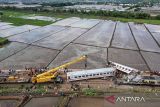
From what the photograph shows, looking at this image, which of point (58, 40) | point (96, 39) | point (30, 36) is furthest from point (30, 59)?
point (30, 36)

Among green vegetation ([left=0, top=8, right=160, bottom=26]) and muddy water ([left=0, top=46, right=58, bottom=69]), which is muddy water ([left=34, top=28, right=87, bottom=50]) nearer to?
muddy water ([left=0, top=46, right=58, bottom=69])

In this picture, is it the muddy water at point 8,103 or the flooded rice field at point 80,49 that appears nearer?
the muddy water at point 8,103

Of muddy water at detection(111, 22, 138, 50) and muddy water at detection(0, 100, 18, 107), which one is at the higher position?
muddy water at detection(111, 22, 138, 50)

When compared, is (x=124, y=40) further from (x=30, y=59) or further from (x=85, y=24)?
(x=85, y=24)

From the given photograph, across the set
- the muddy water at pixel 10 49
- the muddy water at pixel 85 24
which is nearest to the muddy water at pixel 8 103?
the muddy water at pixel 10 49

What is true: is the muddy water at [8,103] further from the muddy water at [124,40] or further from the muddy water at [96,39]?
the muddy water at [124,40]

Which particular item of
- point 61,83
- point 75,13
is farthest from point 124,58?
point 75,13

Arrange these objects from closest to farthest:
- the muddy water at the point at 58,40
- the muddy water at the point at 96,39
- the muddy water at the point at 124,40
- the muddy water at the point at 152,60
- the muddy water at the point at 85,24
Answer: the muddy water at the point at 152,60, the muddy water at the point at 124,40, the muddy water at the point at 58,40, the muddy water at the point at 96,39, the muddy water at the point at 85,24

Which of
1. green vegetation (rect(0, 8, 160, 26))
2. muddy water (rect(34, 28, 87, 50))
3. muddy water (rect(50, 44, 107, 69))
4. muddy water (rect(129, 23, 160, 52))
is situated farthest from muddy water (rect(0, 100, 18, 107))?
green vegetation (rect(0, 8, 160, 26))
